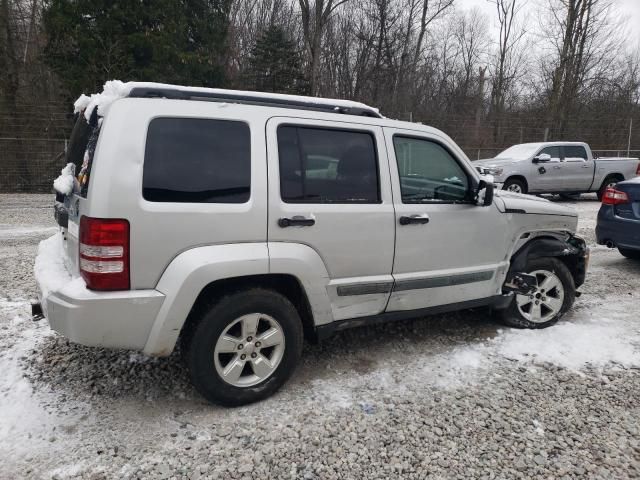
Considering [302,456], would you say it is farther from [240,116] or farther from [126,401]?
[240,116]

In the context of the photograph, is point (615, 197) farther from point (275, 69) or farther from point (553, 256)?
point (275, 69)

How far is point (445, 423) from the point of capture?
286 centimetres

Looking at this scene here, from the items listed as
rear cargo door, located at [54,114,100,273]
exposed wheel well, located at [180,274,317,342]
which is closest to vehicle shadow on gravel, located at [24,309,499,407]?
exposed wheel well, located at [180,274,317,342]

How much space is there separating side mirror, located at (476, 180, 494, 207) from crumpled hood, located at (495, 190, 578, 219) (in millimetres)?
274

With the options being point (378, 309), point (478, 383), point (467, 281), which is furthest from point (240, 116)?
point (478, 383)

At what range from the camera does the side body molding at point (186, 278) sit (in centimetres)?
261

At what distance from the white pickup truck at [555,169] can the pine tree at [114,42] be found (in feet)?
32.9

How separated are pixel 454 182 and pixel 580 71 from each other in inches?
957

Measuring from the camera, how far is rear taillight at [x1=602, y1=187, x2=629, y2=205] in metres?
6.04

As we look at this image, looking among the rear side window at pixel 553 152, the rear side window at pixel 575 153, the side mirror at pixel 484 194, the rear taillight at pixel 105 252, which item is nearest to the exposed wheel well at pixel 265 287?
the rear taillight at pixel 105 252

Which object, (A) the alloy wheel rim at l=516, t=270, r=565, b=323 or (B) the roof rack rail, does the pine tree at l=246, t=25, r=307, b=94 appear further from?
(B) the roof rack rail

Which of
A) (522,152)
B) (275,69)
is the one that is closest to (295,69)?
(275,69)

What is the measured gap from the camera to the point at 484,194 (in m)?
3.68

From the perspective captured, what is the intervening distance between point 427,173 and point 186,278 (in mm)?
2043
